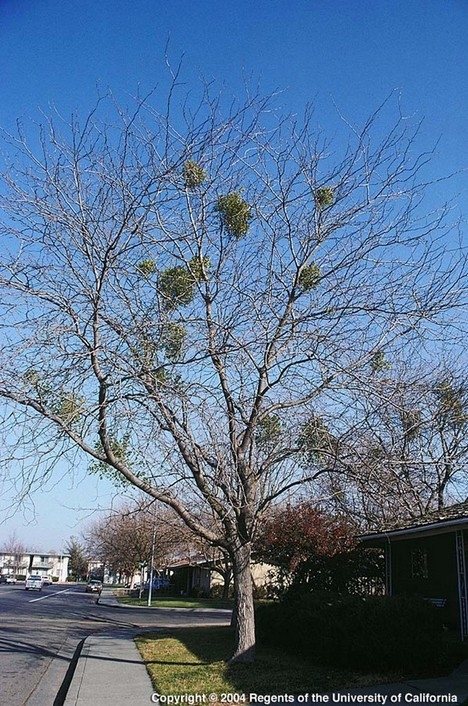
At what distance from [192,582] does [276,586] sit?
4483 centimetres

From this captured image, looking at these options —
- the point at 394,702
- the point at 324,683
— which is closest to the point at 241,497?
the point at 324,683

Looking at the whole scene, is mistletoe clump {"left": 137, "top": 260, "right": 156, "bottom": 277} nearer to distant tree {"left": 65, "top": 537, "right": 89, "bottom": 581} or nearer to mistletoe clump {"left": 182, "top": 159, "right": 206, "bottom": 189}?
mistletoe clump {"left": 182, "top": 159, "right": 206, "bottom": 189}

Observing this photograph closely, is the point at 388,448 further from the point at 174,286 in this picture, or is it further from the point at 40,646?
the point at 40,646

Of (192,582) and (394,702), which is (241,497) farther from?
(192,582)

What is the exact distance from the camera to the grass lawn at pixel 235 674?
9836 millimetres

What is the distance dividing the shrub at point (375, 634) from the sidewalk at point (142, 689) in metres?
0.58

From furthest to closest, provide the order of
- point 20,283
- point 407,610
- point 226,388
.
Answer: point 226,388, point 407,610, point 20,283

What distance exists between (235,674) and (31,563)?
14710 cm

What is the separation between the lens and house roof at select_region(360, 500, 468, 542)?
12604 millimetres

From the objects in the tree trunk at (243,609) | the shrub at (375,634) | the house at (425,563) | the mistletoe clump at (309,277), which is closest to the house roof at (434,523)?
the house at (425,563)

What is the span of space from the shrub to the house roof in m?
1.48

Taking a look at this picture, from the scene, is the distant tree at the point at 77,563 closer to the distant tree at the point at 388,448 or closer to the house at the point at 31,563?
the house at the point at 31,563

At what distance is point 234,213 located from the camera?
1102 cm

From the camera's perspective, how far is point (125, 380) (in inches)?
390
